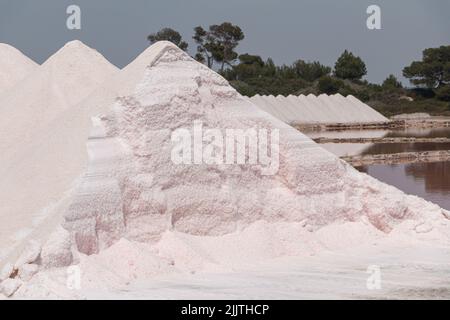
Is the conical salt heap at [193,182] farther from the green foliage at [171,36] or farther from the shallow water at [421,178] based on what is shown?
the green foliage at [171,36]

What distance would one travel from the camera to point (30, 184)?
7391 millimetres

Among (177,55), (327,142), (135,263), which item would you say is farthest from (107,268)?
(327,142)

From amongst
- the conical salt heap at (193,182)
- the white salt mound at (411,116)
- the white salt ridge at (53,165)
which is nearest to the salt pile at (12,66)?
the white salt ridge at (53,165)

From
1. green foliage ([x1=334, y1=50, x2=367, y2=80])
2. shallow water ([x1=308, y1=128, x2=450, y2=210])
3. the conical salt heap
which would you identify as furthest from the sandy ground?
green foliage ([x1=334, y1=50, x2=367, y2=80])

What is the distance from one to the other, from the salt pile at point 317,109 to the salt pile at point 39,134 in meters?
26.8

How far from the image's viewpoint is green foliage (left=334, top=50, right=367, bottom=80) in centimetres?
6700

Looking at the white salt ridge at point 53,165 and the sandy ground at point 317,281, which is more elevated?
the white salt ridge at point 53,165

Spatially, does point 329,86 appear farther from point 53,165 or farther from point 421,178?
point 53,165

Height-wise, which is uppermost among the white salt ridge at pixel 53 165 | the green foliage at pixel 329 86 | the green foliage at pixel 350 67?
the green foliage at pixel 350 67

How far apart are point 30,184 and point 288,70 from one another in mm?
61623

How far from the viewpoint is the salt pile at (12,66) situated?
14.4m

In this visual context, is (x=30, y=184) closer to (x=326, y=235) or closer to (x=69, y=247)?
(x=69, y=247)
